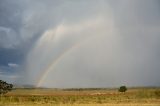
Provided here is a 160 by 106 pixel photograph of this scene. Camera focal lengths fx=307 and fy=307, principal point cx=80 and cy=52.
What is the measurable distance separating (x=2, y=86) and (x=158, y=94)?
3805 cm

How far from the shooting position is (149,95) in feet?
210

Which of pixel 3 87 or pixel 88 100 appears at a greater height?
pixel 3 87

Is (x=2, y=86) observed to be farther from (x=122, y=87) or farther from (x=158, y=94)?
(x=122, y=87)

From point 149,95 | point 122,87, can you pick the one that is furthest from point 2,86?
point 122,87

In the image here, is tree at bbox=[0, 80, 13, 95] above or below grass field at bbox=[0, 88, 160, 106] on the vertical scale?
above

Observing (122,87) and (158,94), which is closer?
(158,94)

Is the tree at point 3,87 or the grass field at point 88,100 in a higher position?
the tree at point 3,87

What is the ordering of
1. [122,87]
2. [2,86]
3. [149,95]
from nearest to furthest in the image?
1. [149,95]
2. [2,86]
3. [122,87]

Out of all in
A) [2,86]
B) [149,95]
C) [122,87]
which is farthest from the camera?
[122,87]

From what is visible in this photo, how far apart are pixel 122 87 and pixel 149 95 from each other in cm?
6486

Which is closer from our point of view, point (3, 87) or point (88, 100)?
point (88, 100)

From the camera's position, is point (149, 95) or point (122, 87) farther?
point (122, 87)

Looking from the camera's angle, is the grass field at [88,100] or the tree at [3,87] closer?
the grass field at [88,100]

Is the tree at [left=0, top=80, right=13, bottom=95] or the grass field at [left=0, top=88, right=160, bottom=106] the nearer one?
the grass field at [left=0, top=88, right=160, bottom=106]
